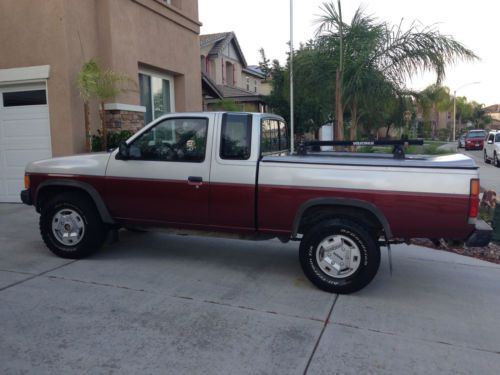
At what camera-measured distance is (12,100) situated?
32.1 ft

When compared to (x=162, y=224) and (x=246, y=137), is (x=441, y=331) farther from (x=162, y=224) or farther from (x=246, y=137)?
(x=162, y=224)

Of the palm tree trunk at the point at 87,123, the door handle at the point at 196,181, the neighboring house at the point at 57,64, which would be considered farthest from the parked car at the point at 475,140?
the door handle at the point at 196,181

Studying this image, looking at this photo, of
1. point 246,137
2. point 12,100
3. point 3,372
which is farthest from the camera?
point 12,100

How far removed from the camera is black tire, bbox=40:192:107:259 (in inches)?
228

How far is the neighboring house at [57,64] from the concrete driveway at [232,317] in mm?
3856

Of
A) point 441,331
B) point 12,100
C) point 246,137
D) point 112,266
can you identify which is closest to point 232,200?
point 246,137

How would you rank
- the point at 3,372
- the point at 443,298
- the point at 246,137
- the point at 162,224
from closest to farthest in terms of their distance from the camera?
the point at 3,372 < the point at 443,298 < the point at 246,137 < the point at 162,224

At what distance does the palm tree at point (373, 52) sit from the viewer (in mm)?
10524

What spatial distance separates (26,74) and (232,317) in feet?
24.5

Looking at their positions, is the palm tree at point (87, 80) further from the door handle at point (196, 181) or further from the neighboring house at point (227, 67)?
the neighboring house at point (227, 67)

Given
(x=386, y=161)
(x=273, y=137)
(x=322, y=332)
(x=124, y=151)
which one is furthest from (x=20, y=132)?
(x=322, y=332)

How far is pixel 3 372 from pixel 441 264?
5.29 meters

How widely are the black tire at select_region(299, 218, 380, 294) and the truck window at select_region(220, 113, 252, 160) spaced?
3.94 ft

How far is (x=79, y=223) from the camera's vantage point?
583cm
